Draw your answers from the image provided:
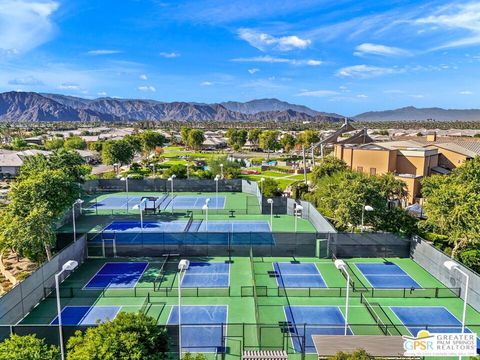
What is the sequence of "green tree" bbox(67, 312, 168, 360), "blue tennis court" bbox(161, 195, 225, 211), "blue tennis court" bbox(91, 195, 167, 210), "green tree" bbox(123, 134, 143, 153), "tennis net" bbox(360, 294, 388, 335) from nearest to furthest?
1. "green tree" bbox(67, 312, 168, 360)
2. "tennis net" bbox(360, 294, 388, 335)
3. "blue tennis court" bbox(91, 195, 167, 210)
4. "blue tennis court" bbox(161, 195, 225, 211)
5. "green tree" bbox(123, 134, 143, 153)

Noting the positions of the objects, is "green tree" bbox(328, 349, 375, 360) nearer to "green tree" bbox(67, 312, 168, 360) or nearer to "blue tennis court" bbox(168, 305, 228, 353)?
"blue tennis court" bbox(168, 305, 228, 353)

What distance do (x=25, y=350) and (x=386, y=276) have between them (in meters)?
18.9

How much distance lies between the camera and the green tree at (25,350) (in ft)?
29.9

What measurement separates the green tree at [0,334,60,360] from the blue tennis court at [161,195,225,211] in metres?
26.0

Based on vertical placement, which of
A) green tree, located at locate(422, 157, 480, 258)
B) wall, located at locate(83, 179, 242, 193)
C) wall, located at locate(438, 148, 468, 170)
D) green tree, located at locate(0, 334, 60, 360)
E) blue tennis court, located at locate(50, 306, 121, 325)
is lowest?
blue tennis court, located at locate(50, 306, 121, 325)

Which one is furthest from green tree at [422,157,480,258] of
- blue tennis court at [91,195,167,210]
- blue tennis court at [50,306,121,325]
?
blue tennis court at [91,195,167,210]

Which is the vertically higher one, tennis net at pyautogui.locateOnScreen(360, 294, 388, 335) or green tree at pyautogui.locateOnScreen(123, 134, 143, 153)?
green tree at pyautogui.locateOnScreen(123, 134, 143, 153)

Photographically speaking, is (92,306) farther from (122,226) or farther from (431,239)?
(431,239)

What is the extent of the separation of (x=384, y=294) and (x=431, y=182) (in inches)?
559

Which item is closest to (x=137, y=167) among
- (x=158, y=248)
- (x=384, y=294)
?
(x=158, y=248)

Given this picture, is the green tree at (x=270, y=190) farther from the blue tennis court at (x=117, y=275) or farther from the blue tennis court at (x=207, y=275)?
the blue tennis court at (x=117, y=275)

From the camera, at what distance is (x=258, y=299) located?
1842cm

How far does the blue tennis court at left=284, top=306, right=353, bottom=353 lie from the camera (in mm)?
15023

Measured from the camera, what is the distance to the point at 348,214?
25188 millimetres
